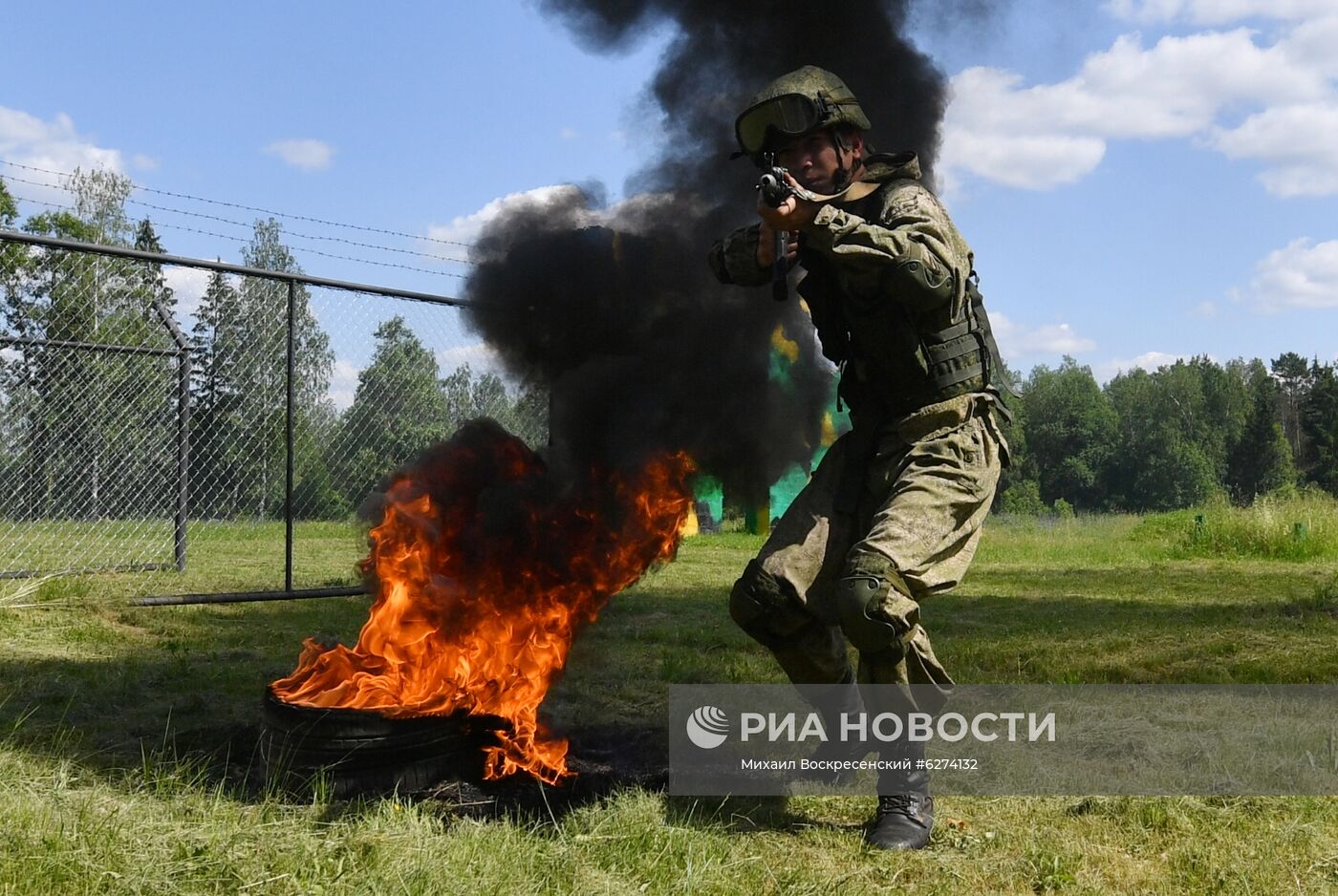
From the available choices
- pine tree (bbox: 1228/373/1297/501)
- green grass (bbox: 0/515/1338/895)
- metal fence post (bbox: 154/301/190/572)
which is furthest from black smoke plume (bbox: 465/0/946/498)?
pine tree (bbox: 1228/373/1297/501)

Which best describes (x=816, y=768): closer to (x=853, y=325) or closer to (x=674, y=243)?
(x=853, y=325)

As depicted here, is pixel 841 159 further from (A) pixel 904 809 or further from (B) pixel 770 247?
(A) pixel 904 809

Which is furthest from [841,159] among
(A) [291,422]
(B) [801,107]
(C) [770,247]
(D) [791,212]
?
(A) [291,422]

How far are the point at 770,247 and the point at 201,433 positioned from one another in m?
7.06

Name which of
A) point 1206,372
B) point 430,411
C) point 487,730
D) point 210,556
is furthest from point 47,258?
point 1206,372

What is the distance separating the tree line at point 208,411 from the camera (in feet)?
28.3

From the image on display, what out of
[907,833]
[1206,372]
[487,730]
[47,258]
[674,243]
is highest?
[1206,372]

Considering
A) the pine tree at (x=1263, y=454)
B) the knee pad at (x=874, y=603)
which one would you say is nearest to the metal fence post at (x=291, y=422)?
the knee pad at (x=874, y=603)

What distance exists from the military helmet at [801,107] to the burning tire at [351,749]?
2.37 m

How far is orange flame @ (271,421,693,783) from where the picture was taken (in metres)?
3.86

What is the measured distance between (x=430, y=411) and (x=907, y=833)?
21.5 ft

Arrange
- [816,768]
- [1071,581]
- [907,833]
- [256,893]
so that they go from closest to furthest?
[256,893] < [907,833] < [816,768] < [1071,581]

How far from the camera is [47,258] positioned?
8.91m

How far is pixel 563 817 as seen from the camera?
3.32 m
